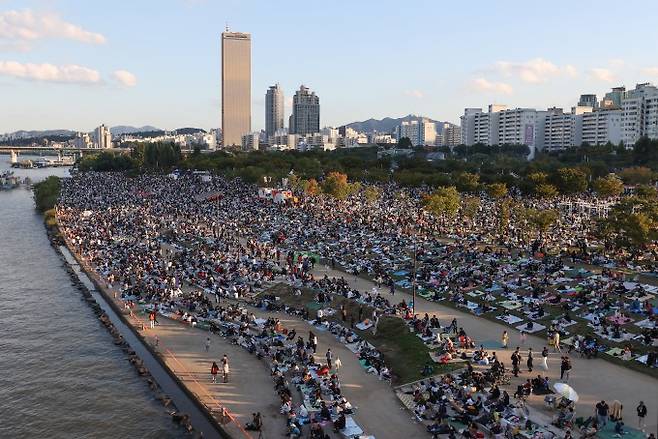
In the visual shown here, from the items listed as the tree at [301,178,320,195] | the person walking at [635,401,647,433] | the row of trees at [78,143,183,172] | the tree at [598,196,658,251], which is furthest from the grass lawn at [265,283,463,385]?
the row of trees at [78,143,183,172]

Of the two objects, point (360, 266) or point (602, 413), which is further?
point (360, 266)

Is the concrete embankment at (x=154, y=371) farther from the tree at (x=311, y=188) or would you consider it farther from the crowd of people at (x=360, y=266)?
the tree at (x=311, y=188)

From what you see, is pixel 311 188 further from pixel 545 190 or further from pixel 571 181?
pixel 571 181

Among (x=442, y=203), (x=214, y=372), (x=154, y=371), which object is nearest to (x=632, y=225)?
(x=442, y=203)

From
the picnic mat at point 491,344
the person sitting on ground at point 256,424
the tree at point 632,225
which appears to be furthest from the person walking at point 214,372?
the tree at point 632,225

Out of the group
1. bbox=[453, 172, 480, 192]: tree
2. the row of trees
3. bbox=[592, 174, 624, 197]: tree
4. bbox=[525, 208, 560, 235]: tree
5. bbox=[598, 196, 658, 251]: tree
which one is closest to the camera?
bbox=[598, 196, 658, 251]: tree

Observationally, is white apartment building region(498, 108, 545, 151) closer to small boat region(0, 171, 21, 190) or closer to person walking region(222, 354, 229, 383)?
small boat region(0, 171, 21, 190)

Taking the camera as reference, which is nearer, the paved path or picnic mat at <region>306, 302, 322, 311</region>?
the paved path
